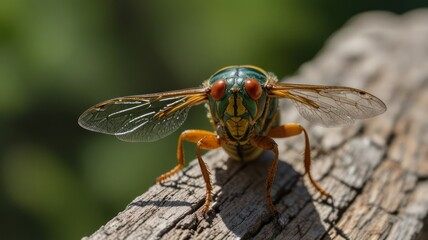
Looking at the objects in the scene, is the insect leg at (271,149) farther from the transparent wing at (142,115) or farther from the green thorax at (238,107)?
the transparent wing at (142,115)

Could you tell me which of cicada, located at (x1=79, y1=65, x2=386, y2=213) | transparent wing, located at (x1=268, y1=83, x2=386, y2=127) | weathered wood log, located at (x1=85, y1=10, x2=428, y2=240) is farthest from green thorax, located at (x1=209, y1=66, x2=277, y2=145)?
weathered wood log, located at (x1=85, y1=10, x2=428, y2=240)

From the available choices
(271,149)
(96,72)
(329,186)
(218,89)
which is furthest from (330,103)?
(96,72)

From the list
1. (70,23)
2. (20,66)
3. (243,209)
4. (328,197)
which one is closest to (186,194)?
(243,209)

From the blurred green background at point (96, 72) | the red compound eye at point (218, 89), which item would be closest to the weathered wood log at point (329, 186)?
the red compound eye at point (218, 89)

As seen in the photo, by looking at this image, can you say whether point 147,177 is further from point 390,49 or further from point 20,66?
point 390,49

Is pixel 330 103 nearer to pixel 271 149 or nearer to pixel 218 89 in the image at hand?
pixel 271 149

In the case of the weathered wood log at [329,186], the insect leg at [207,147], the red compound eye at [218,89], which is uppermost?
the red compound eye at [218,89]
